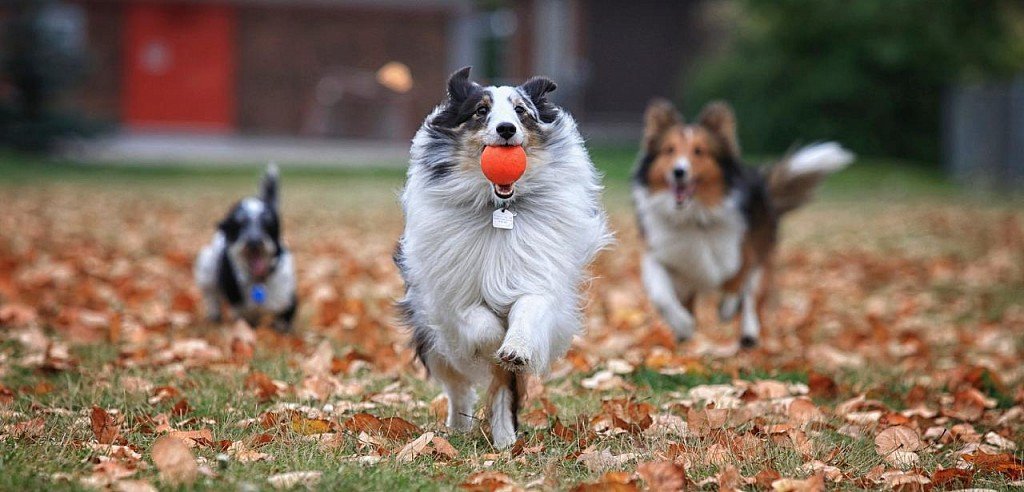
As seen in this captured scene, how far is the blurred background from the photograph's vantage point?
24.1 m

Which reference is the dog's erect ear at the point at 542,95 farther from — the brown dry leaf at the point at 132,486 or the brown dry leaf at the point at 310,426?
the brown dry leaf at the point at 132,486

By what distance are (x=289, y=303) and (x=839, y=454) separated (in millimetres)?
3686

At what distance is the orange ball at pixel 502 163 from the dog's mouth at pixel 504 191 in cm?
2

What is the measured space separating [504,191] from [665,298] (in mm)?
3032

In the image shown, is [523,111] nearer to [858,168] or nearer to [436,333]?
[436,333]

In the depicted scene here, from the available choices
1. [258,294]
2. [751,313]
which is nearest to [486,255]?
[258,294]

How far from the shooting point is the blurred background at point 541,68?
24.1 meters

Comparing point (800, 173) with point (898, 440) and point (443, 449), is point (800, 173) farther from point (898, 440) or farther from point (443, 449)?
point (443, 449)

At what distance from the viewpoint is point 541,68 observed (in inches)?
1097

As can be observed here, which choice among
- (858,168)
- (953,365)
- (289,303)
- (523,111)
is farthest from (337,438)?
(858,168)

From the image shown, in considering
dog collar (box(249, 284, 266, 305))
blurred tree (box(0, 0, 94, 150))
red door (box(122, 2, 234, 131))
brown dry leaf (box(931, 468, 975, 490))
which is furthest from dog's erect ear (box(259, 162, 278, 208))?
red door (box(122, 2, 234, 131))

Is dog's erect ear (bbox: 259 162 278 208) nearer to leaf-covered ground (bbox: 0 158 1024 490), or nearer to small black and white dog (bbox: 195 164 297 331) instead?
small black and white dog (bbox: 195 164 297 331)

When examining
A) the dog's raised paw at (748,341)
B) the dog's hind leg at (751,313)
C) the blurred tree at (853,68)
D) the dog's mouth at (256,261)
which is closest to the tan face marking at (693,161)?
the dog's hind leg at (751,313)

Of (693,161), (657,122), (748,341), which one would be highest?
(657,122)
